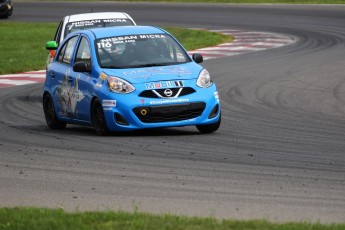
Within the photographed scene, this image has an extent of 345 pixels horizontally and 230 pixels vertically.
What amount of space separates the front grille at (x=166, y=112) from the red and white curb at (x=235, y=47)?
380 inches

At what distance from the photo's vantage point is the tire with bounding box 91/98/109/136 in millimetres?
14039

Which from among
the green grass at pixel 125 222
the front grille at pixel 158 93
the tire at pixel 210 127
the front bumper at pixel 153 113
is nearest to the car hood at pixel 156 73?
the front grille at pixel 158 93

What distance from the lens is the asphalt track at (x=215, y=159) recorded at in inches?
359

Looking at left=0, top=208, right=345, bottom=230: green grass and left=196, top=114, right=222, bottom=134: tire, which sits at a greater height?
left=0, top=208, right=345, bottom=230: green grass

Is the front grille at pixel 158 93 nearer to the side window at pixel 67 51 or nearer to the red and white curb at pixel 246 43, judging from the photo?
the side window at pixel 67 51

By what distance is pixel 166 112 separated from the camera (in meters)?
13.7

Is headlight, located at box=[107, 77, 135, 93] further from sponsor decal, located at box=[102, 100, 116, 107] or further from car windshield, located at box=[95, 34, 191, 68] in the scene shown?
car windshield, located at box=[95, 34, 191, 68]

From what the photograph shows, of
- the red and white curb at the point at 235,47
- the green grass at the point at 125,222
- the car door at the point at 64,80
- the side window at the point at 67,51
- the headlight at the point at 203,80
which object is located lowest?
the red and white curb at the point at 235,47

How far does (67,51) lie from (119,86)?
206 cm

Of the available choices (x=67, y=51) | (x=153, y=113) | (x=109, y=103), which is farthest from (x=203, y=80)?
(x=67, y=51)

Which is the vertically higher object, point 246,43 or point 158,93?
point 158,93

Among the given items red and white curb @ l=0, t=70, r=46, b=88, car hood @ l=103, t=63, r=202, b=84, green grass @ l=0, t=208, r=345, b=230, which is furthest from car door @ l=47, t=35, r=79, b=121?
red and white curb @ l=0, t=70, r=46, b=88

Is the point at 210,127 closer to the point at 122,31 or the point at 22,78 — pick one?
the point at 122,31

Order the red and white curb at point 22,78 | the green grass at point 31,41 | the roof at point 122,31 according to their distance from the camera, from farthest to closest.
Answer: the green grass at point 31,41
the red and white curb at point 22,78
the roof at point 122,31
